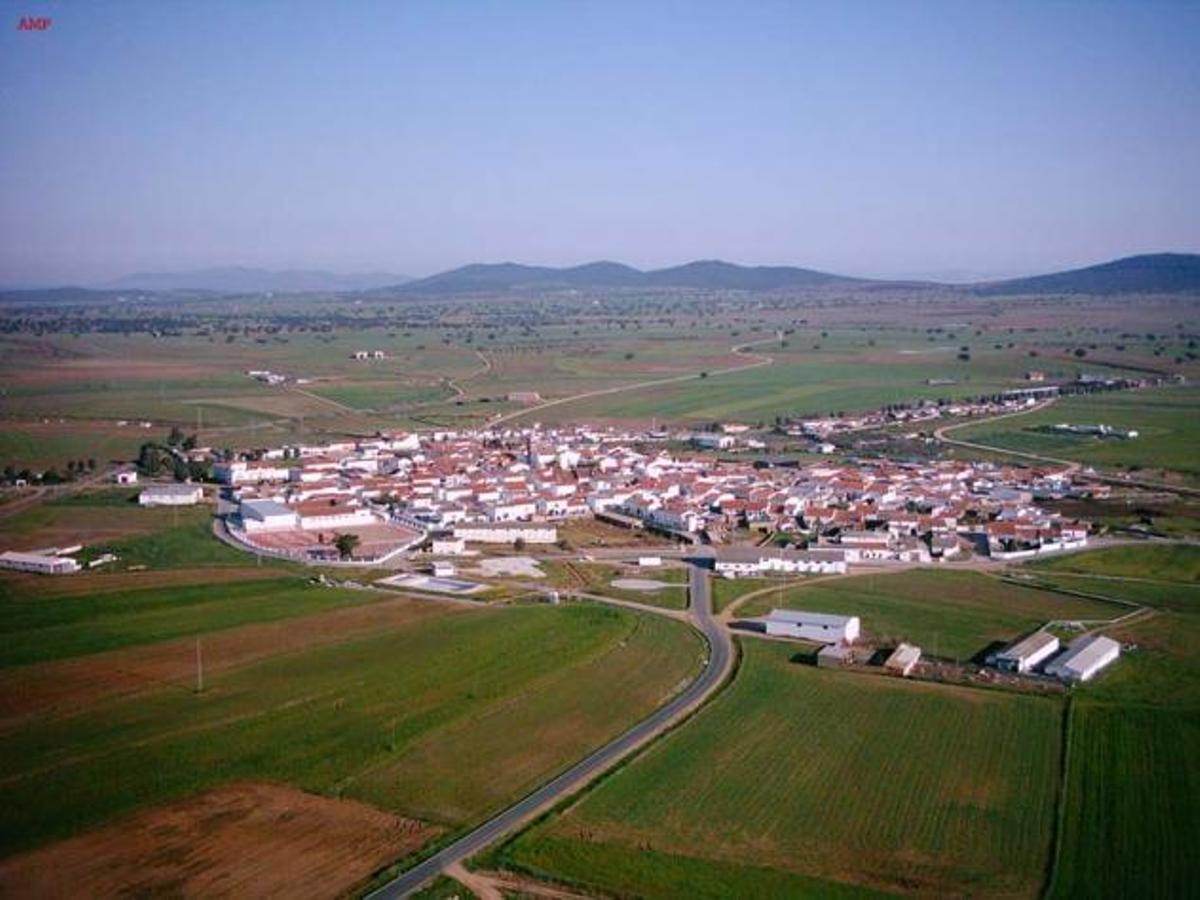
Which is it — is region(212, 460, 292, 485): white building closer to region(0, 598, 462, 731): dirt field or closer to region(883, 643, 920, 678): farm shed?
region(0, 598, 462, 731): dirt field

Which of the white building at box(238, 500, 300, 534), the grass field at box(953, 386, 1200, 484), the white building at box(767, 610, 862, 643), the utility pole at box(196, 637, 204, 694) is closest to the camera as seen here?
the utility pole at box(196, 637, 204, 694)

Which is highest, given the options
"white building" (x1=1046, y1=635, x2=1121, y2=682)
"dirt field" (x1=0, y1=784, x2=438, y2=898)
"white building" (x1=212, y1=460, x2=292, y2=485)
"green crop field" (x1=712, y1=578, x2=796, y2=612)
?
"white building" (x1=212, y1=460, x2=292, y2=485)

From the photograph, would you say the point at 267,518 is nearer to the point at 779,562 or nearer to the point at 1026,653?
the point at 779,562

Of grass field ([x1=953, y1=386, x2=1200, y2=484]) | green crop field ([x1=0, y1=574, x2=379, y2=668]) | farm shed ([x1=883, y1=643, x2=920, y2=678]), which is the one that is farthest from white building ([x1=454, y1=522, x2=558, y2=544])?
grass field ([x1=953, y1=386, x2=1200, y2=484])

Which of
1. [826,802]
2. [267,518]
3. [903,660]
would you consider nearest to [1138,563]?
[903,660]

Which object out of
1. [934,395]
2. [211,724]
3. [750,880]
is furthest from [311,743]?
[934,395]

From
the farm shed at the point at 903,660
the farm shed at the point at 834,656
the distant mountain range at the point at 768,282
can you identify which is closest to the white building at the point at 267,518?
the farm shed at the point at 834,656
